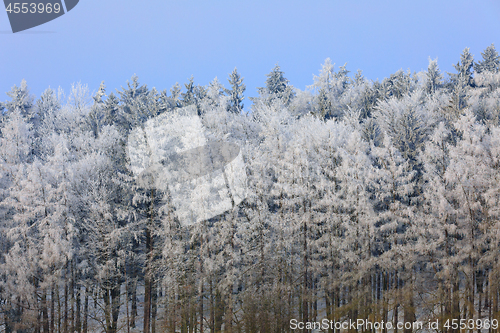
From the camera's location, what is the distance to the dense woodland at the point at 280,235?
59.9 feet

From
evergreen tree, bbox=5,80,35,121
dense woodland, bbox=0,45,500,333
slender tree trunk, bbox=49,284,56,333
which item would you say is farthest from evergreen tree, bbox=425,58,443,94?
evergreen tree, bbox=5,80,35,121

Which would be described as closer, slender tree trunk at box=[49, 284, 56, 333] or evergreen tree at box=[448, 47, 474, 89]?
slender tree trunk at box=[49, 284, 56, 333]

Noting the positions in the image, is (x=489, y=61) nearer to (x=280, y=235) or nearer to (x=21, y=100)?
(x=280, y=235)

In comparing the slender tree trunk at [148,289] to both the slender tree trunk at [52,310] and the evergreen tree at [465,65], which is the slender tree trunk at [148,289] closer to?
the slender tree trunk at [52,310]

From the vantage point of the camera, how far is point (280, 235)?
19984 mm

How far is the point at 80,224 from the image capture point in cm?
2227

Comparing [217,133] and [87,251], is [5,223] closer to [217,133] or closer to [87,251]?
[87,251]

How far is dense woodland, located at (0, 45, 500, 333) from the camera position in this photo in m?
18.2

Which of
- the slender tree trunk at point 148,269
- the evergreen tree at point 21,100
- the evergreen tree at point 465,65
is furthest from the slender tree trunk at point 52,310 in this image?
the evergreen tree at point 465,65

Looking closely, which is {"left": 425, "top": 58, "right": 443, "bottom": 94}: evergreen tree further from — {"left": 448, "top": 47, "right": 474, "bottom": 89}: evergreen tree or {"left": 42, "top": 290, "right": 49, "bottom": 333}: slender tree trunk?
{"left": 42, "top": 290, "right": 49, "bottom": 333}: slender tree trunk

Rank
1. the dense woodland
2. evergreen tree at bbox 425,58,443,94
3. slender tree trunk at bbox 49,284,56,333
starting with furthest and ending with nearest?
evergreen tree at bbox 425,58,443,94, slender tree trunk at bbox 49,284,56,333, the dense woodland

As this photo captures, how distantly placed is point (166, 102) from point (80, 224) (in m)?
Result: 12.2

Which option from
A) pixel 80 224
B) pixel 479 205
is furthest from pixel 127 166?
pixel 479 205

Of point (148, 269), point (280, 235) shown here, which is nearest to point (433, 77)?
point (280, 235)
